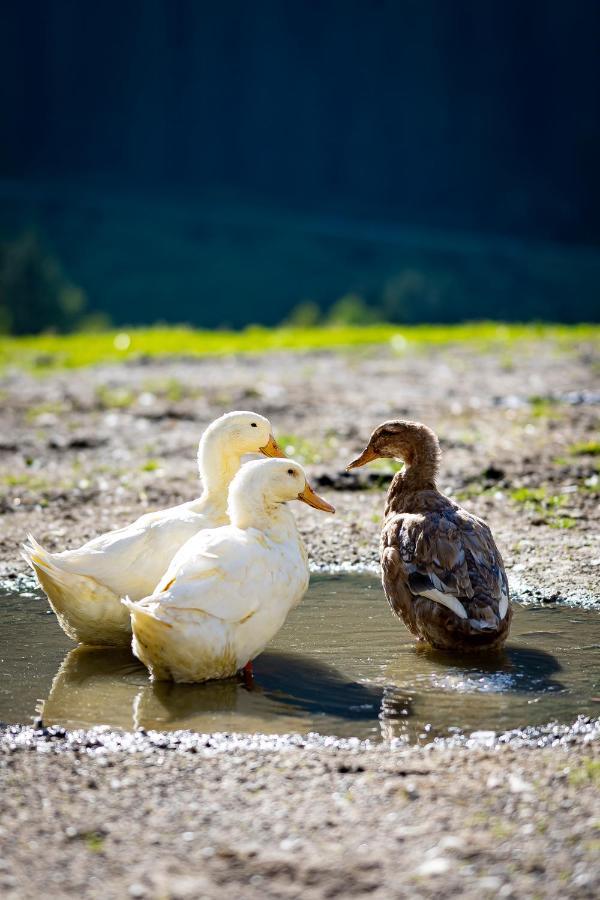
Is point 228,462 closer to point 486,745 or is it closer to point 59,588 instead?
point 59,588

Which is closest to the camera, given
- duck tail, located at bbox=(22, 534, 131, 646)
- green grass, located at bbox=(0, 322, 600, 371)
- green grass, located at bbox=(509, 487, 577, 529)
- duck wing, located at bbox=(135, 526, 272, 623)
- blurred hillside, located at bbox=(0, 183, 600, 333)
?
duck wing, located at bbox=(135, 526, 272, 623)

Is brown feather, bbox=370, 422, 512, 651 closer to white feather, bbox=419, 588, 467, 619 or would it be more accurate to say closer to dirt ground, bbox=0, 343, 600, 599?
white feather, bbox=419, 588, 467, 619

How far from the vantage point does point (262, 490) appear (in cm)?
560

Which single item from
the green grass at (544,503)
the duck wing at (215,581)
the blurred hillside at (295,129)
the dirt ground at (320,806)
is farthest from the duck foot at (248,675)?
the blurred hillside at (295,129)

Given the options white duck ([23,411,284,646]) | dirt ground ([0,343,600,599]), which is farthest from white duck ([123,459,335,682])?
dirt ground ([0,343,600,599])

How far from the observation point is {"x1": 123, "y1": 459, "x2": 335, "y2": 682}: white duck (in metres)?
5.03

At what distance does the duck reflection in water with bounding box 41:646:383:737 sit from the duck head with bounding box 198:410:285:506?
3.29 ft

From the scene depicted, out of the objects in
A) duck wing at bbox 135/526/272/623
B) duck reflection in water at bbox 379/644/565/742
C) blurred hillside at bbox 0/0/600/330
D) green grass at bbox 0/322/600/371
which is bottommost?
green grass at bbox 0/322/600/371

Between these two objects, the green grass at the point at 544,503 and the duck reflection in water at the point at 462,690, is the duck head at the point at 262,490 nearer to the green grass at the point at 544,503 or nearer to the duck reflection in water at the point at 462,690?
the duck reflection in water at the point at 462,690

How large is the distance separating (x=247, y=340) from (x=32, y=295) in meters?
5.83

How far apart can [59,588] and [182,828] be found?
2.03m

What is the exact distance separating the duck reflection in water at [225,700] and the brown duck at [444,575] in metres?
0.48

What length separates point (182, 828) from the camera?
12.3ft

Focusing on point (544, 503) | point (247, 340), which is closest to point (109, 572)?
point (544, 503)
